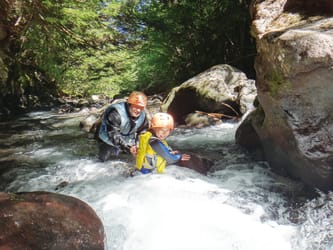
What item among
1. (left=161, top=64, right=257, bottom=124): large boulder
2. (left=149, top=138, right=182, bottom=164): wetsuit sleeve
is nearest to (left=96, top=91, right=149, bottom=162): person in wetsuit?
(left=149, top=138, right=182, bottom=164): wetsuit sleeve

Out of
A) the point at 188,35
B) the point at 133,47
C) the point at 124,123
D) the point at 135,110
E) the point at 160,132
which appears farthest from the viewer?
the point at 133,47

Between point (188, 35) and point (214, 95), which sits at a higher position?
point (188, 35)

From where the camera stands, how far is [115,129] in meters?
4.74

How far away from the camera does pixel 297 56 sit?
3.44m

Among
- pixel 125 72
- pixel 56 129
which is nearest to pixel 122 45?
pixel 125 72

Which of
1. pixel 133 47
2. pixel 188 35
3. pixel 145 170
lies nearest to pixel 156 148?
pixel 145 170

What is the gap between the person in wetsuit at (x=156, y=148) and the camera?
4.11m

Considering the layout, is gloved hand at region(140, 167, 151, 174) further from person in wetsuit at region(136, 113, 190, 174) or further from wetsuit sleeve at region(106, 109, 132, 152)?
wetsuit sleeve at region(106, 109, 132, 152)

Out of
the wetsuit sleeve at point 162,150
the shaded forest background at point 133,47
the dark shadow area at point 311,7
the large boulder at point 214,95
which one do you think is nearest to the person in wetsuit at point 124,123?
the wetsuit sleeve at point 162,150

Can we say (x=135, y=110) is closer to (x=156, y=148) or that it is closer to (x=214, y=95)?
(x=156, y=148)

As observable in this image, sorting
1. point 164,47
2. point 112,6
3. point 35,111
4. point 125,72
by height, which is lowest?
point 35,111

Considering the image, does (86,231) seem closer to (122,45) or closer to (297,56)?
(297,56)

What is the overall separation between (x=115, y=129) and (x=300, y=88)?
2.48 m

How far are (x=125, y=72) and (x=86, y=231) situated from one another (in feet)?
33.3
